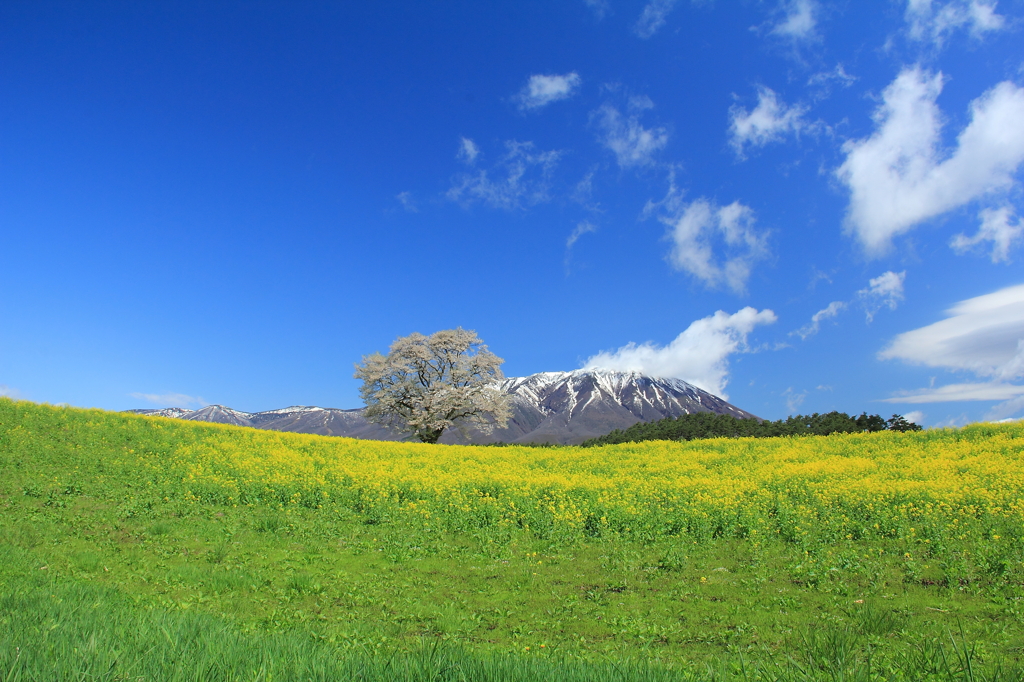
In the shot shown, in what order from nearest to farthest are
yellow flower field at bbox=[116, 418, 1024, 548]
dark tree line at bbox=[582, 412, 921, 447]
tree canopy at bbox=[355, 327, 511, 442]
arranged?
yellow flower field at bbox=[116, 418, 1024, 548] < dark tree line at bbox=[582, 412, 921, 447] < tree canopy at bbox=[355, 327, 511, 442]

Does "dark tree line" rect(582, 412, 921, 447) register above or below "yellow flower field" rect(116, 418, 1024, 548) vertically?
above

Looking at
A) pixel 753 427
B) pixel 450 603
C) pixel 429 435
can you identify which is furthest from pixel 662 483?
pixel 429 435

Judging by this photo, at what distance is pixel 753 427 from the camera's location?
157 feet

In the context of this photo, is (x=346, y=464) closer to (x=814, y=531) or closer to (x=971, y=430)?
(x=814, y=531)

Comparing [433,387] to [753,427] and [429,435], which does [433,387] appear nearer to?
[429,435]

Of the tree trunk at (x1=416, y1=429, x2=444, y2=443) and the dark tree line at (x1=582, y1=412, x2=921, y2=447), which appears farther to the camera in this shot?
the tree trunk at (x1=416, y1=429, x2=444, y2=443)

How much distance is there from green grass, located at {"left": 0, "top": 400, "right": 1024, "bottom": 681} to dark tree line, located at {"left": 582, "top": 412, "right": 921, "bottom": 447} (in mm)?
30467

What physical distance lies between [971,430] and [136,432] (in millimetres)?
42269

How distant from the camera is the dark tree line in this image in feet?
139

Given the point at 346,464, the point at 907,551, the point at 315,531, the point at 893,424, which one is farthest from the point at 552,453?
the point at 893,424

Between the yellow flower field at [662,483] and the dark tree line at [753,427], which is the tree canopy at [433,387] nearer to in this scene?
the dark tree line at [753,427]

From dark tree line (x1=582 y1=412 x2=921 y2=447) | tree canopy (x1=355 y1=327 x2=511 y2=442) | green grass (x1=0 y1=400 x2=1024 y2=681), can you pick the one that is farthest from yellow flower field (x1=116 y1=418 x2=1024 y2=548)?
tree canopy (x1=355 y1=327 x2=511 y2=442)

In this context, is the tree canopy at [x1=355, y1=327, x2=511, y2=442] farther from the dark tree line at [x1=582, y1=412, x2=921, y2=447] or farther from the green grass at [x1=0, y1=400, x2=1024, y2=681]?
the green grass at [x1=0, y1=400, x2=1024, y2=681]

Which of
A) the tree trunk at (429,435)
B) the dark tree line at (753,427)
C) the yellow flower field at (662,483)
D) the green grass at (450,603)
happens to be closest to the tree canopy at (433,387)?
the tree trunk at (429,435)
